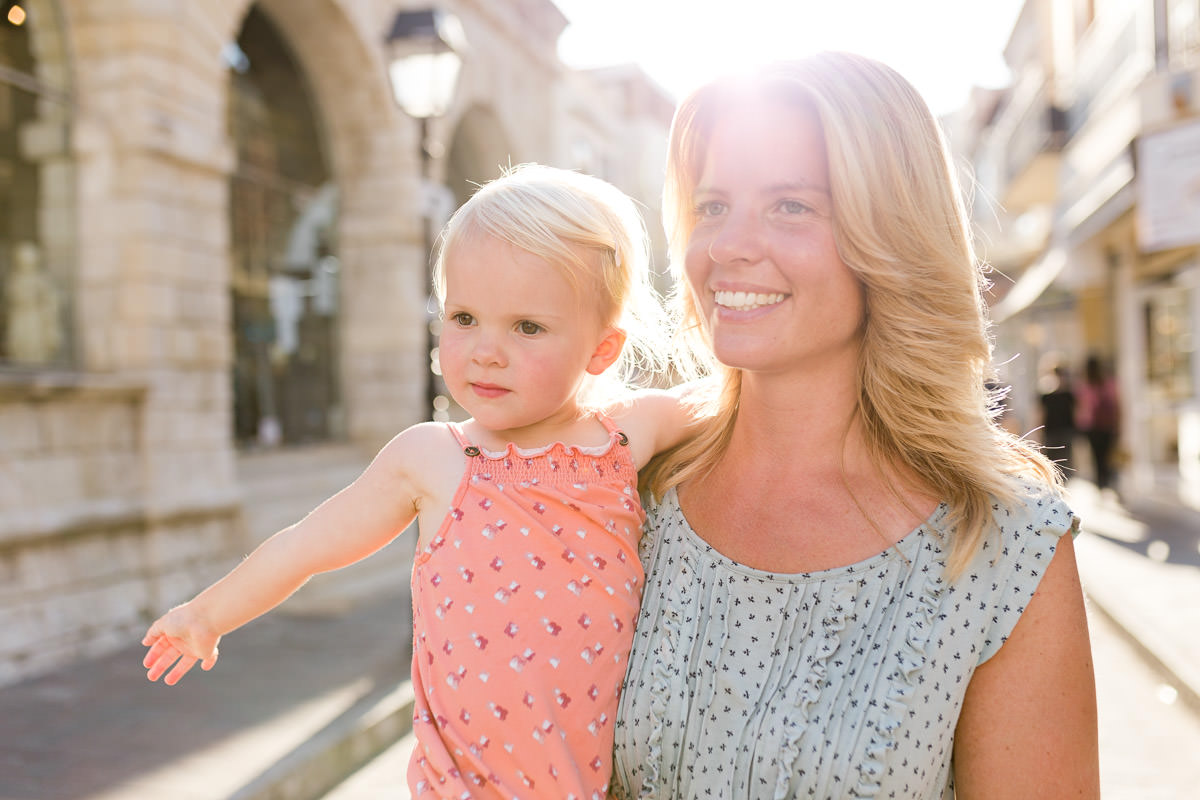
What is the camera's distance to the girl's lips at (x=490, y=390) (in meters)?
1.86

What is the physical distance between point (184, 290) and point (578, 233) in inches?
268

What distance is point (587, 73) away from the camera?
3616cm

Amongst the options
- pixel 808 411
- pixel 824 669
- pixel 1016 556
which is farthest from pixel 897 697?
pixel 808 411

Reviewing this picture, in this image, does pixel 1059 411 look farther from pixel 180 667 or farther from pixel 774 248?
pixel 180 667

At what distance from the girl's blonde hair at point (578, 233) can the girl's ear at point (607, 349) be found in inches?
0.7

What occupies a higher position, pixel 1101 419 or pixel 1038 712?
pixel 1038 712

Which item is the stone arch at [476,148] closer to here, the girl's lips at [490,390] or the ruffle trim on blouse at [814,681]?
the girl's lips at [490,390]

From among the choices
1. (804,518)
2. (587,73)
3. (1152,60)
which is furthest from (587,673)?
(587,73)

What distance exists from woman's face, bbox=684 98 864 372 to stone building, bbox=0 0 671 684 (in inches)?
213

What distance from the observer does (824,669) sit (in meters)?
1.56

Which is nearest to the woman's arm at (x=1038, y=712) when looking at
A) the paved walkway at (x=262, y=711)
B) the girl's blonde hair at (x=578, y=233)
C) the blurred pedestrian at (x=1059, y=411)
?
the girl's blonde hair at (x=578, y=233)

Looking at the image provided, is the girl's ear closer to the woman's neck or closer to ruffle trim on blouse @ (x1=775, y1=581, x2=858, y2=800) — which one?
the woman's neck

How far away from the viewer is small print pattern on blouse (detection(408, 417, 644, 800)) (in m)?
1.70

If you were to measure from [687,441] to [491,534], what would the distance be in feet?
1.63
